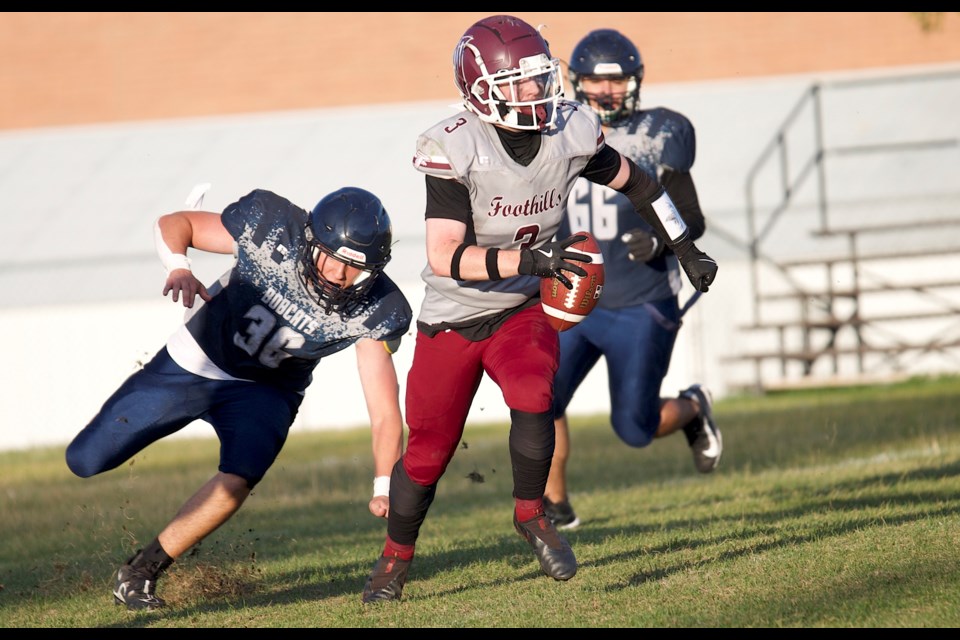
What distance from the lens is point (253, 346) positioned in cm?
496

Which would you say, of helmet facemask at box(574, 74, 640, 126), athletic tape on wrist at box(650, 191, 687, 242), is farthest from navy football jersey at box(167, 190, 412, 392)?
helmet facemask at box(574, 74, 640, 126)

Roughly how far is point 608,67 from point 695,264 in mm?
1810

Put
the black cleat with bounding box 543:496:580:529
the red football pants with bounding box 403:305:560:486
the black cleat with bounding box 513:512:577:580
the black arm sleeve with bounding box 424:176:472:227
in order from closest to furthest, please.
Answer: the black cleat with bounding box 513:512:577:580
the black arm sleeve with bounding box 424:176:472:227
the red football pants with bounding box 403:305:560:486
the black cleat with bounding box 543:496:580:529

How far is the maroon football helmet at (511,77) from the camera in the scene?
4.39 meters

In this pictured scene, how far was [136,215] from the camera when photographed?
18.0 m

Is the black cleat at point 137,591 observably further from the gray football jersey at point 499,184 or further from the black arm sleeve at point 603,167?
the black arm sleeve at point 603,167

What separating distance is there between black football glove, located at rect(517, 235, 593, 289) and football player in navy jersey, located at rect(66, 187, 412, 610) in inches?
26.0

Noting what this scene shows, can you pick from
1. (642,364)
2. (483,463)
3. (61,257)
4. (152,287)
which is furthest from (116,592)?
(61,257)

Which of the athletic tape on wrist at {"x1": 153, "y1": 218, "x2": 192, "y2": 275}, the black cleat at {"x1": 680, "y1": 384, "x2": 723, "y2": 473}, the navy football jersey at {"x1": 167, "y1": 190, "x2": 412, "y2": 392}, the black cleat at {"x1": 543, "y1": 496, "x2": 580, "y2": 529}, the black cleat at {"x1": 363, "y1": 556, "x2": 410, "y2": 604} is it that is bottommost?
the black cleat at {"x1": 543, "y1": 496, "x2": 580, "y2": 529}

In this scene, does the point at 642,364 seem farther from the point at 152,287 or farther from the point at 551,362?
the point at 152,287

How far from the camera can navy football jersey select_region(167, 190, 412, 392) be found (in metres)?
4.88

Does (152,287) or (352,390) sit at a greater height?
(152,287)

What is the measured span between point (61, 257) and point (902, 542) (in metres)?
14.4

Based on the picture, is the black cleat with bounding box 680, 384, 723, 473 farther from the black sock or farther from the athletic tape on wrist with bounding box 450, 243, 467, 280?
the black sock
